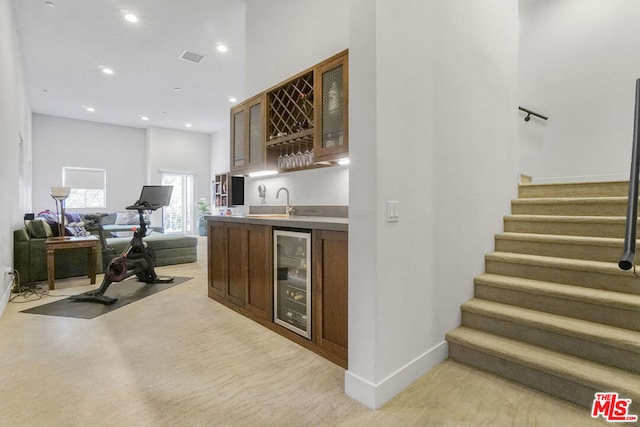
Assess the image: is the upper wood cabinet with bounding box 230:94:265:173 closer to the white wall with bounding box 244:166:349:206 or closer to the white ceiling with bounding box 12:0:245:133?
the white wall with bounding box 244:166:349:206

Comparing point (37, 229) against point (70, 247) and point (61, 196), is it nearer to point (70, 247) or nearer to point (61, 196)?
point (61, 196)

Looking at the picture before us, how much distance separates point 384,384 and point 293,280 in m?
1.11

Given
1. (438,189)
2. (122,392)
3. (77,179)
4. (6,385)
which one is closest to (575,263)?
(438,189)

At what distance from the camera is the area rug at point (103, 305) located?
3195 millimetres

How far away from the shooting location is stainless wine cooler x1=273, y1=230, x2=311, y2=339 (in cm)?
239

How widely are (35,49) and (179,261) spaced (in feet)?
13.2

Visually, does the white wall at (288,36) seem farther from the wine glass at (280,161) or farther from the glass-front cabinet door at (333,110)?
the wine glass at (280,161)

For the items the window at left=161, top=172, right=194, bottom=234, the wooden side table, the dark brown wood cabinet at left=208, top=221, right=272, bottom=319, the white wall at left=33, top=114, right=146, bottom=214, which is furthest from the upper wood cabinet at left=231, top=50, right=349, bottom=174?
the white wall at left=33, top=114, right=146, bottom=214

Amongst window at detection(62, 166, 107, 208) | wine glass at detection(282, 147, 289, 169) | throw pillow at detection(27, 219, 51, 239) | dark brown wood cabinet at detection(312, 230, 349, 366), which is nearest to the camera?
dark brown wood cabinet at detection(312, 230, 349, 366)

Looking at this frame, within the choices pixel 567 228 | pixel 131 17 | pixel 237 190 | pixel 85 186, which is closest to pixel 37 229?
pixel 237 190

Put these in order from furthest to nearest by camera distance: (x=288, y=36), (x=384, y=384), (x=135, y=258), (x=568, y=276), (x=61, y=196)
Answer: (x=61, y=196), (x=135, y=258), (x=288, y=36), (x=568, y=276), (x=384, y=384)

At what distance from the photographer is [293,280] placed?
262cm

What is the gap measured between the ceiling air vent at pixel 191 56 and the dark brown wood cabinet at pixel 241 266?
10.6 feet

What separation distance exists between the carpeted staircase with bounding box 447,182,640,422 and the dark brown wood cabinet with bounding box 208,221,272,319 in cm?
160
